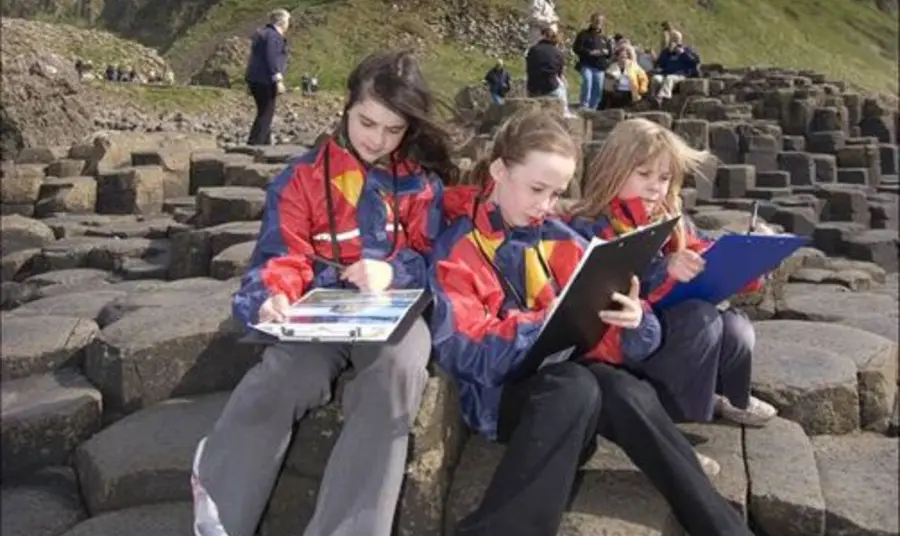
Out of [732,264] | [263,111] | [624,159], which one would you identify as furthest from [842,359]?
[263,111]

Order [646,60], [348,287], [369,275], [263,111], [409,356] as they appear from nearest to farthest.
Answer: [409,356] < [369,275] < [348,287] < [646,60] < [263,111]

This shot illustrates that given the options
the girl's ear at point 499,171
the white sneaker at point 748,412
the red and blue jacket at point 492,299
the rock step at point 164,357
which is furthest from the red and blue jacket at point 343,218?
the white sneaker at point 748,412

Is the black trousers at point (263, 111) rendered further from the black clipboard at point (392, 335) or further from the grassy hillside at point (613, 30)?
the black clipboard at point (392, 335)

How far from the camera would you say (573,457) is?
265 centimetres

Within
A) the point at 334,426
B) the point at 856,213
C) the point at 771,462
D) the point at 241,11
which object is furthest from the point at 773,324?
the point at 856,213

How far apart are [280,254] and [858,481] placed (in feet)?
6.10

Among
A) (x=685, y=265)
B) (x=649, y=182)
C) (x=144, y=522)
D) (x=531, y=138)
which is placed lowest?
(x=144, y=522)

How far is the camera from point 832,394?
3.59m

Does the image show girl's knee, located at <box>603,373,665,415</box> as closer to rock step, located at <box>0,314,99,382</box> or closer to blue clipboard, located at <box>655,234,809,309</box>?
blue clipboard, located at <box>655,234,809,309</box>

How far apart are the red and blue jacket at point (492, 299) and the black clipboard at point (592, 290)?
6 centimetres

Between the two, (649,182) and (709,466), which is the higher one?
(649,182)

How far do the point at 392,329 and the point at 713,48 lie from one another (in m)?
1.59

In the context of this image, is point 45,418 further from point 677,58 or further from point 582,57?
point 677,58

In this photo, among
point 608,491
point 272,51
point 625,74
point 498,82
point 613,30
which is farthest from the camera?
point 625,74
